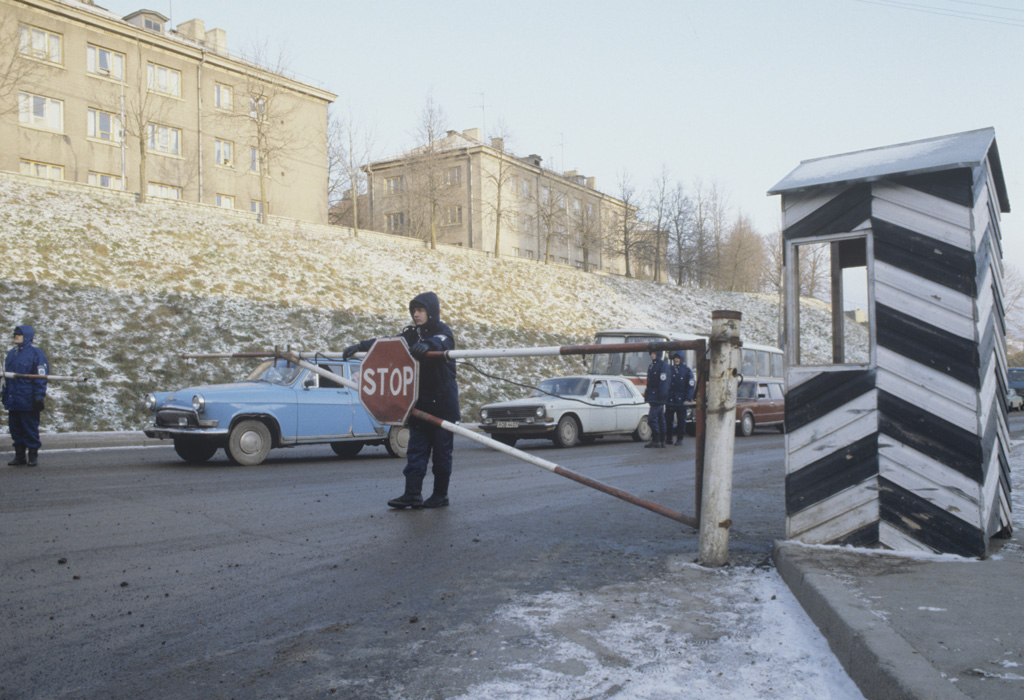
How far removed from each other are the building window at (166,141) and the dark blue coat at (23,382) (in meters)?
31.0

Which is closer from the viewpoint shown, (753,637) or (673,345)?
(753,637)

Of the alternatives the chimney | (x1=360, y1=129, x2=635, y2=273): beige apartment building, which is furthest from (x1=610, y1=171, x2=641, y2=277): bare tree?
the chimney

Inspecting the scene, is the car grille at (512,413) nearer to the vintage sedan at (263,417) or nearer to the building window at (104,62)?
the vintage sedan at (263,417)

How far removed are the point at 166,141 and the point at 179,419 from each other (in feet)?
109

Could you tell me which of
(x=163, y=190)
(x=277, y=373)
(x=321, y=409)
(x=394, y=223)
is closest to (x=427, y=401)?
(x=321, y=409)

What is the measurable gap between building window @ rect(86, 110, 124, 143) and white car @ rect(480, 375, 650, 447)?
29977 mm

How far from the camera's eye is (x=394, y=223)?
6062 cm

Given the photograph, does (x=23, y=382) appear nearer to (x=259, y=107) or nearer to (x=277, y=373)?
(x=277, y=373)

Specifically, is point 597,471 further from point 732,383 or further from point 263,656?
point 263,656

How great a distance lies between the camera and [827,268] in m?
5.41

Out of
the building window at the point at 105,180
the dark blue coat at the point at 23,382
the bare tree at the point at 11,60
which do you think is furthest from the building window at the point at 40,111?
the dark blue coat at the point at 23,382

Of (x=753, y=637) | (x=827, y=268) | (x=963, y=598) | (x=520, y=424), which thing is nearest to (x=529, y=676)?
(x=753, y=637)

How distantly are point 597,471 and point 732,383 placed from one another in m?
6.48

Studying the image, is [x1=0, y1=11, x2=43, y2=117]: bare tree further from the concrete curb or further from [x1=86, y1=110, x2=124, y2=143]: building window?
the concrete curb
